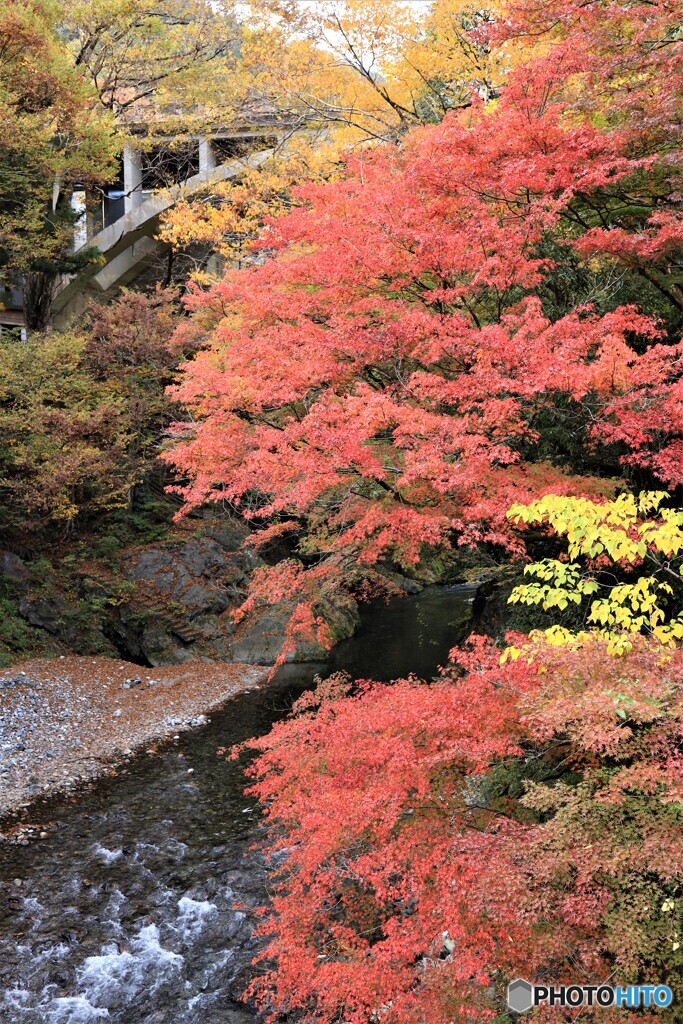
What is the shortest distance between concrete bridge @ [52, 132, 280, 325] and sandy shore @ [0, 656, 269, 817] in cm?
1395

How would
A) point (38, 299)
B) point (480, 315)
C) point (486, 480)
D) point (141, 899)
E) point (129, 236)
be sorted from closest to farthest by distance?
point (486, 480)
point (141, 899)
point (480, 315)
point (38, 299)
point (129, 236)

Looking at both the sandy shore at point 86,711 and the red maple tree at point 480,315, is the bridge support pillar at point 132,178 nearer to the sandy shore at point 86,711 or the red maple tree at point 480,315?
the sandy shore at point 86,711

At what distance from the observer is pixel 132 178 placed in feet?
89.7

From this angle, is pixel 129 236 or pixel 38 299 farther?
pixel 129 236

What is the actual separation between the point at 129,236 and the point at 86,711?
62.4ft

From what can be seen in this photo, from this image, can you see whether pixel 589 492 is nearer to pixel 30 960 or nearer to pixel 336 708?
pixel 336 708

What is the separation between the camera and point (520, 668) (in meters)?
6.05

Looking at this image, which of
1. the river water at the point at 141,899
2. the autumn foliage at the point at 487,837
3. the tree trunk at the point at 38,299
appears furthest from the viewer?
the tree trunk at the point at 38,299

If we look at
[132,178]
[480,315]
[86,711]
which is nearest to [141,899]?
[86,711]

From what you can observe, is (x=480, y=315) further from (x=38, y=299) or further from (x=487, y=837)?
(x=38, y=299)

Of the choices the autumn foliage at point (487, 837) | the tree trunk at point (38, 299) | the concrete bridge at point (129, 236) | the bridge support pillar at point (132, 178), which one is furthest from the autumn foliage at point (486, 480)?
the bridge support pillar at point (132, 178)

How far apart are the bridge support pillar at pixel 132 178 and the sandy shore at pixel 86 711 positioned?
17.5 m

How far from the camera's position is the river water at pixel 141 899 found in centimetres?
738

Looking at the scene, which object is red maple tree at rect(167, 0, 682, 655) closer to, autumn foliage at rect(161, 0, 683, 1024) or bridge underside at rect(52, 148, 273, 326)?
autumn foliage at rect(161, 0, 683, 1024)
